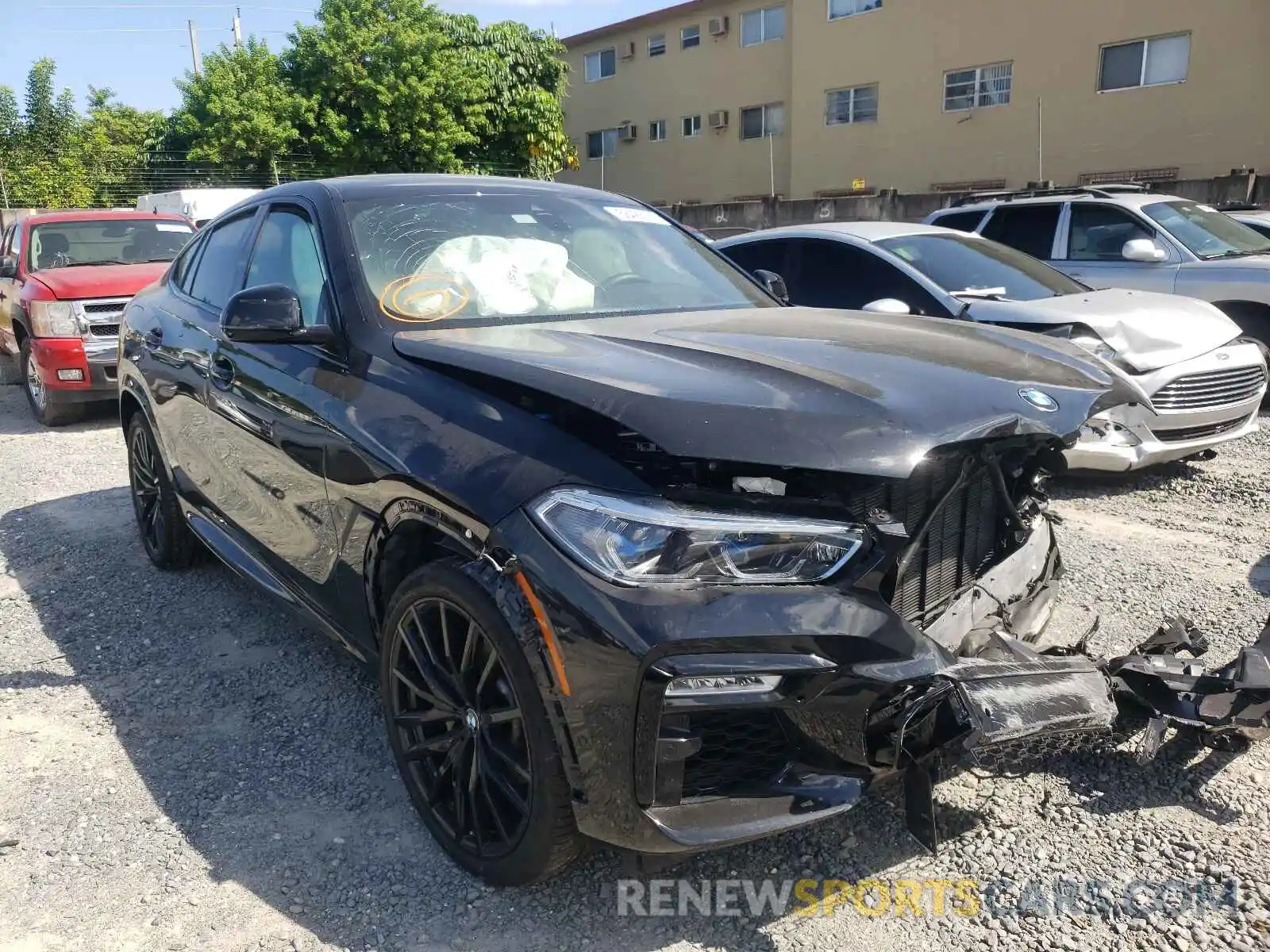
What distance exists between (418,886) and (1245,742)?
2.35 meters

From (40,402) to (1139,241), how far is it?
371 inches

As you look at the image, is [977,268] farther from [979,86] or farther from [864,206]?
[979,86]

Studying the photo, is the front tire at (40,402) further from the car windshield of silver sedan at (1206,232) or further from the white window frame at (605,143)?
the white window frame at (605,143)

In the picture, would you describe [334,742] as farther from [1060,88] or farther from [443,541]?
[1060,88]

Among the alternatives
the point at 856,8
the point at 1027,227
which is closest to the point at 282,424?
the point at 1027,227

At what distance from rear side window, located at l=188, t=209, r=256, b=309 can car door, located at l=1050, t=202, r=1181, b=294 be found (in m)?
6.72

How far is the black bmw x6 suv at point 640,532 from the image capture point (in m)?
2.00

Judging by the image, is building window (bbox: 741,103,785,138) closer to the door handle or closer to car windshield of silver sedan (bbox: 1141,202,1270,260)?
car windshield of silver sedan (bbox: 1141,202,1270,260)

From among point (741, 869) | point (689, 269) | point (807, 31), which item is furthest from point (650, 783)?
point (807, 31)

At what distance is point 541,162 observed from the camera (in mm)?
29734

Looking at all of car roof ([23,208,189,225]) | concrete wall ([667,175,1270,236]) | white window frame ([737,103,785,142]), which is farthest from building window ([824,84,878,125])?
car roof ([23,208,189,225])

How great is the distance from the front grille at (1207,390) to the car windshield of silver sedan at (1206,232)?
2578mm

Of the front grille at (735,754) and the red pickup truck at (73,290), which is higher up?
the red pickup truck at (73,290)

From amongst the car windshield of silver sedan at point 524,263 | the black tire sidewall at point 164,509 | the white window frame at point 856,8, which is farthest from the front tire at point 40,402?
the white window frame at point 856,8
